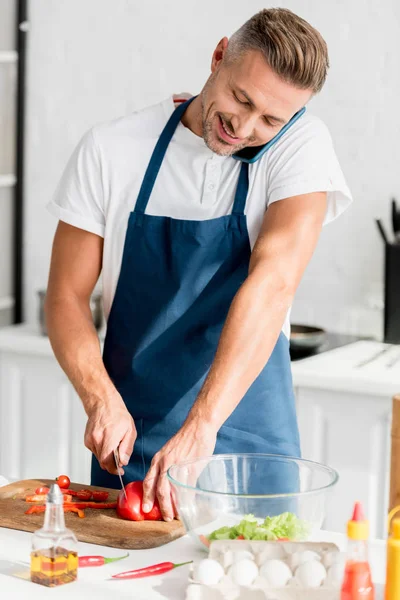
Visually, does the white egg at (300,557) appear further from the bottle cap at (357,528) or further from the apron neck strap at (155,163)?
the apron neck strap at (155,163)

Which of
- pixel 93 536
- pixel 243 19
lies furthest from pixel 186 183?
pixel 243 19

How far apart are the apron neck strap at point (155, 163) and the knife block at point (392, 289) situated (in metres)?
1.32

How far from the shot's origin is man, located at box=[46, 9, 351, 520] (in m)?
2.00

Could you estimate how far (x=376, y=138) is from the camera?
11.9ft

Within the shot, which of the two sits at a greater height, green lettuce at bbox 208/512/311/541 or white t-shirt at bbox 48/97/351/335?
white t-shirt at bbox 48/97/351/335

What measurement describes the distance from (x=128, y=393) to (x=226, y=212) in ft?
1.48

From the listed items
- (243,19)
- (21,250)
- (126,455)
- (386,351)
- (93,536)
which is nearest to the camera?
(93,536)

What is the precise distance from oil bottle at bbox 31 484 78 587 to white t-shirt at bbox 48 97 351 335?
0.87 m

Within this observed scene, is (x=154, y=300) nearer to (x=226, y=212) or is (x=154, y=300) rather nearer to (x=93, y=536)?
(x=226, y=212)

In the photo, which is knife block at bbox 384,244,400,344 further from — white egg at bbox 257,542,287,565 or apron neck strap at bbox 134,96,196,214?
white egg at bbox 257,542,287,565

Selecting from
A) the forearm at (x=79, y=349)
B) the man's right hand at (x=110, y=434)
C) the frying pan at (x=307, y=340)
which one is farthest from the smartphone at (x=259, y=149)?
the frying pan at (x=307, y=340)

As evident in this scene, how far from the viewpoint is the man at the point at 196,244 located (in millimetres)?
1996

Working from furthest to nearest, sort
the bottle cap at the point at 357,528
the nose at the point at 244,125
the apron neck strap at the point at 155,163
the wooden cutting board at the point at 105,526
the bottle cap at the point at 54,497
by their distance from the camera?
the apron neck strap at the point at 155,163, the nose at the point at 244,125, the wooden cutting board at the point at 105,526, the bottle cap at the point at 54,497, the bottle cap at the point at 357,528

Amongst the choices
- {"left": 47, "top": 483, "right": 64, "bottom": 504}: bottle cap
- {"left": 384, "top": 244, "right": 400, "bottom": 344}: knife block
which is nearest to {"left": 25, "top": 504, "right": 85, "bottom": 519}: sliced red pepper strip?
{"left": 47, "top": 483, "right": 64, "bottom": 504}: bottle cap
